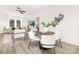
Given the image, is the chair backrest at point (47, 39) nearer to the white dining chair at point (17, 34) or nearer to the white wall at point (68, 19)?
the white wall at point (68, 19)

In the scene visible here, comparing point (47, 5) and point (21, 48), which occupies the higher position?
point (47, 5)

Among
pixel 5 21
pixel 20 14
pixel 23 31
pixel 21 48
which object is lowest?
pixel 21 48

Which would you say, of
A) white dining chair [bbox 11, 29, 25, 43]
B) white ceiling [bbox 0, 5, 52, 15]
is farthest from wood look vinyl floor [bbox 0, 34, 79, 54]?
white ceiling [bbox 0, 5, 52, 15]

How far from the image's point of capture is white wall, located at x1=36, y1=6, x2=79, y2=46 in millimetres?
1958

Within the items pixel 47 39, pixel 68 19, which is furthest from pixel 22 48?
pixel 68 19

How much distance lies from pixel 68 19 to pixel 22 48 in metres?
0.95

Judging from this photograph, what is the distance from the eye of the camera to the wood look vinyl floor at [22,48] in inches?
76.7

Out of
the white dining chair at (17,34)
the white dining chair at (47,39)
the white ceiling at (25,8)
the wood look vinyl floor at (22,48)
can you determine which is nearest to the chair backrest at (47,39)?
the white dining chair at (47,39)

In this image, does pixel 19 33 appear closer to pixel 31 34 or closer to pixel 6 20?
pixel 31 34

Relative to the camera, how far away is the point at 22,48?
1.97 meters

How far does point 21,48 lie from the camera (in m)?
1.97

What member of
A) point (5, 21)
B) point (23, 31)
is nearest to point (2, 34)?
point (5, 21)
